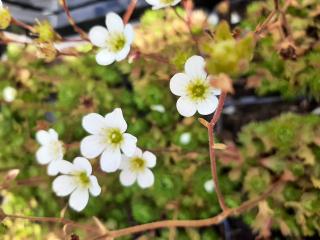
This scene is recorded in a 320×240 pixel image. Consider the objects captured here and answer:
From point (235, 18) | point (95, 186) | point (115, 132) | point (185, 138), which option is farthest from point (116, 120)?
point (235, 18)

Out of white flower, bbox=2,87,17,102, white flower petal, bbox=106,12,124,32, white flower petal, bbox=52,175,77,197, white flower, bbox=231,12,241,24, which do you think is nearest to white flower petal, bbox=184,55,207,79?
white flower petal, bbox=106,12,124,32

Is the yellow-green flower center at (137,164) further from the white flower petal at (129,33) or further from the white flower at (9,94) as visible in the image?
the white flower at (9,94)

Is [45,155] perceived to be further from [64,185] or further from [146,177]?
[146,177]

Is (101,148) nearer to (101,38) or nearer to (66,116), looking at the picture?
(101,38)

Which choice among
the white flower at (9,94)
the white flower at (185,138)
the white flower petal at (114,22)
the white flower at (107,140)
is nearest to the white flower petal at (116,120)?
the white flower at (107,140)

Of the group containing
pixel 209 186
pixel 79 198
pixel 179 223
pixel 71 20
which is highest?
pixel 71 20
